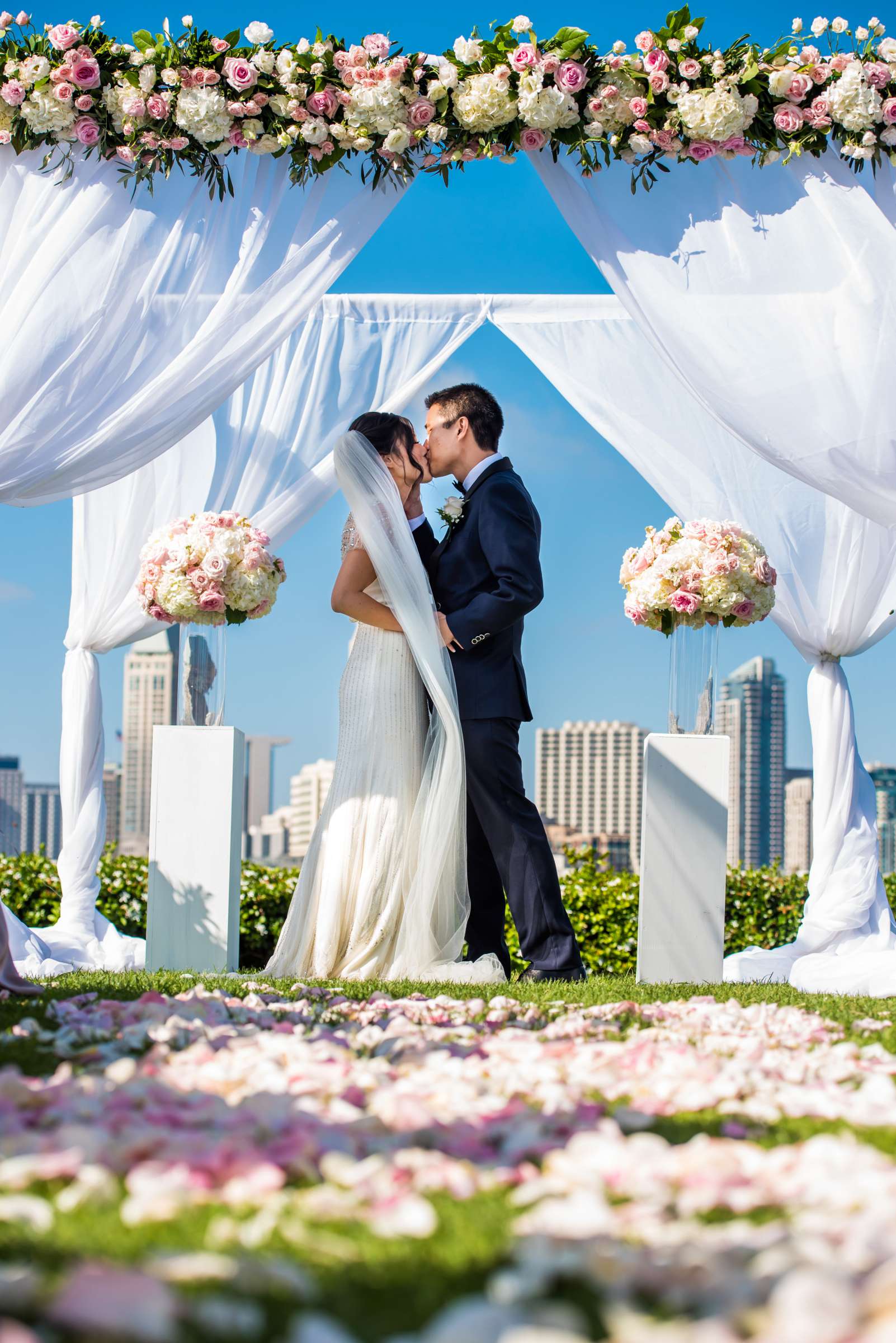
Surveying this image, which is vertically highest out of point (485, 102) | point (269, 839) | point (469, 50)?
point (469, 50)

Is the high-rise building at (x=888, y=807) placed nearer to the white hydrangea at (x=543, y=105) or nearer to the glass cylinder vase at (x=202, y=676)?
the glass cylinder vase at (x=202, y=676)

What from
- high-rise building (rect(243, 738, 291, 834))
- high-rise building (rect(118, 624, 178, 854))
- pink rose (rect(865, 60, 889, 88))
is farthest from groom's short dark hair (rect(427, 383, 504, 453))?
high-rise building (rect(118, 624, 178, 854))

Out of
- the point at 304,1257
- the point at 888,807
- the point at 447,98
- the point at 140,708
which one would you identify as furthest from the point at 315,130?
the point at 140,708

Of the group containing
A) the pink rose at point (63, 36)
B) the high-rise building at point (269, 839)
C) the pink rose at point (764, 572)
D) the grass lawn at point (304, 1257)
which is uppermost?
the pink rose at point (63, 36)

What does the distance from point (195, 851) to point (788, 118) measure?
3485 millimetres

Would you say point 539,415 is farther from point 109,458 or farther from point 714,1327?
point 714,1327

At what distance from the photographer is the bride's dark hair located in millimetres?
5238

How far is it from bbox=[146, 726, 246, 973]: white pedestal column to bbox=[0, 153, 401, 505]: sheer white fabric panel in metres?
1.16

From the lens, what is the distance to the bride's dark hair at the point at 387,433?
5.24m

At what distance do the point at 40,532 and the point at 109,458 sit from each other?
62.0 metres

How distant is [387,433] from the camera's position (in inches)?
206

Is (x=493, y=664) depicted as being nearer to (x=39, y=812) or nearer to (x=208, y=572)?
(x=208, y=572)

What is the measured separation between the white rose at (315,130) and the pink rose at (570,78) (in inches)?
32.5

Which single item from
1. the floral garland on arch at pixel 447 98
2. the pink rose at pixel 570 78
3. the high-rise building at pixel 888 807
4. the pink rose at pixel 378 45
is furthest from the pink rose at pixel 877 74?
the high-rise building at pixel 888 807
